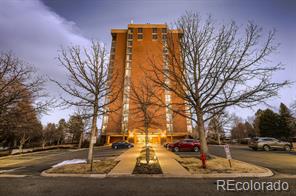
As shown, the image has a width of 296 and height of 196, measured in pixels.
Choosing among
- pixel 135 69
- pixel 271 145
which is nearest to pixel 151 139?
pixel 135 69

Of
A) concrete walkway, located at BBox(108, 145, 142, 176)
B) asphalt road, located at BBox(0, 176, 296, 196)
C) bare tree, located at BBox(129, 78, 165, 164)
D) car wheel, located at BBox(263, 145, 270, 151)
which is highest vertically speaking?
bare tree, located at BBox(129, 78, 165, 164)

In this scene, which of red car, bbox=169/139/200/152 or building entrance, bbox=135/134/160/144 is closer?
red car, bbox=169/139/200/152

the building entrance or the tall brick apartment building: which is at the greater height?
the tall brick apartment building

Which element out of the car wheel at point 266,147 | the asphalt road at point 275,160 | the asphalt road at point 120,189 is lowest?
the asphalt road at point 120,189

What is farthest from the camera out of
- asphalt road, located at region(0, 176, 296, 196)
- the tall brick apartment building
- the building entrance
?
the building entrance

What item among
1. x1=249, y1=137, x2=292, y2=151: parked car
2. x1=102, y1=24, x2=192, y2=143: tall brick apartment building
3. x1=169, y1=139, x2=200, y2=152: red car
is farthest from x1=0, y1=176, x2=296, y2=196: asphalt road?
x1=102, y1=24, x2=192, y2=143: tall brick apartment building

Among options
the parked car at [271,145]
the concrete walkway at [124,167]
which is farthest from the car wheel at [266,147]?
the concrete walkway at [124,167]

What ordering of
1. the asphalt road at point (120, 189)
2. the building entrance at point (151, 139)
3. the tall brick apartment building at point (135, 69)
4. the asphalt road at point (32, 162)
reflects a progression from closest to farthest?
the asphalt road at point (120, 189) < the asphalt road at point (32, 162) < the tall brick apartment building at point (135, 69) < the building entrance at point (151, 139)

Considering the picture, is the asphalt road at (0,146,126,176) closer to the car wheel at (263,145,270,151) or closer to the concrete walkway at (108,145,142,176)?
the concrete walkway at (108,145,142,176)

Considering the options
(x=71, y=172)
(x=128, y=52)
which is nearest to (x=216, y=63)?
(x=71, y=172)

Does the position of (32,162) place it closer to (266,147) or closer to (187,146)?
(187,146)

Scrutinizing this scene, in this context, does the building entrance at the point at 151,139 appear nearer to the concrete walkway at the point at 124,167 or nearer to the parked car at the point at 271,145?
the parked car at the point at 271,145

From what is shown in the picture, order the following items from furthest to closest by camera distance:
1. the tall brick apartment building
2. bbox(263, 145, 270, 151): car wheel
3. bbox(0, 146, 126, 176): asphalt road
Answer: the tall brick apartment building < bbox(263, 145, 270, 151): car wheel < bbox(0, 146, 126, 176): asphalt road

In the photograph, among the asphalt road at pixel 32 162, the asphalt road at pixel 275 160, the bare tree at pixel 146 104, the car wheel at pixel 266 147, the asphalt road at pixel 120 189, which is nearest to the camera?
the asphalt road at pixel 120 189
